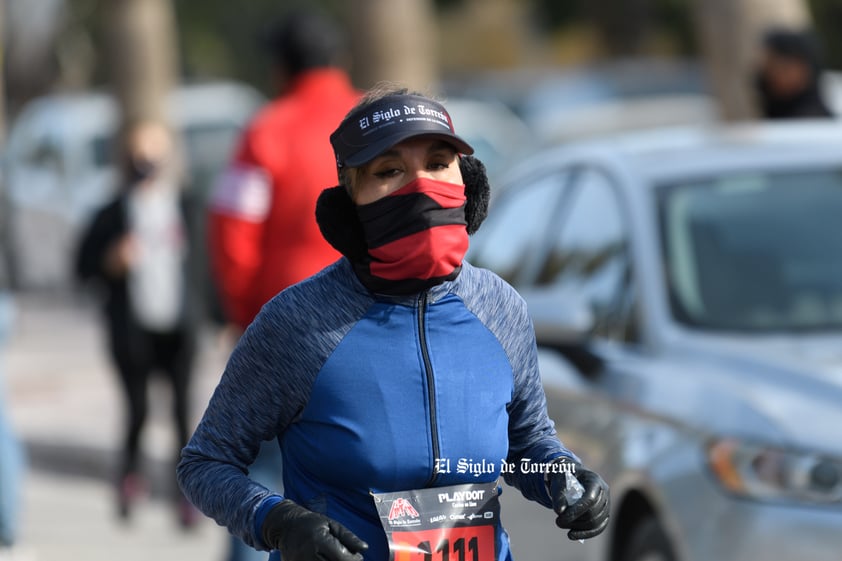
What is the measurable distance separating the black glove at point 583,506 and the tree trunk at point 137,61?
13.1 m

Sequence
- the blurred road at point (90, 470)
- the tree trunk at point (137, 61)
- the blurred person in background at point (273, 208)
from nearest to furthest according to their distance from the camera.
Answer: the blurred person in background at point (273, 208) → the blurred road at point (90, 470) → the tree trunk at point (137, 61)

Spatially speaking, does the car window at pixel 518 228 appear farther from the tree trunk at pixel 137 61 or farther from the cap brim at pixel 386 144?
the tree trunk at pixel 137 61

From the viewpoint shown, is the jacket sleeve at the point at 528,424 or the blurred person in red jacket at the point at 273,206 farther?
the blurred person in red jacket at the point at 273,206

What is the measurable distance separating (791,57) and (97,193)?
42.6 feet

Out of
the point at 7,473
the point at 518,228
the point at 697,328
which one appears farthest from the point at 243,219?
the point at 7,473

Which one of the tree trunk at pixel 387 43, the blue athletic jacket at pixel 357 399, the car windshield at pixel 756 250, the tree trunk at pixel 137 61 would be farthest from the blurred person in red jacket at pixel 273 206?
the tree trunk at pixel 137 61

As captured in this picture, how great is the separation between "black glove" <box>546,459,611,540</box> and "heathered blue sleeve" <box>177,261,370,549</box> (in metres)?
0.42

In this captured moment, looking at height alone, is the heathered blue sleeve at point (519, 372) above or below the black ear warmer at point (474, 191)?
below

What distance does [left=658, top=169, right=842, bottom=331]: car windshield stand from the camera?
16.9ft

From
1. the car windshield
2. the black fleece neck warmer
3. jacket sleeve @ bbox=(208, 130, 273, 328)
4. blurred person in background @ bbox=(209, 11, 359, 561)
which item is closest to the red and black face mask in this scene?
the black fleece neck warmer

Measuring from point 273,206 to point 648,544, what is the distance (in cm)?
165

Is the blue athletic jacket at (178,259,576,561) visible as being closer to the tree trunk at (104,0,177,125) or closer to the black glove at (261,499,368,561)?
the black glove at (261,499,368,561)

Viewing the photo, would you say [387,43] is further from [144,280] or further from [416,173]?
[416,173]

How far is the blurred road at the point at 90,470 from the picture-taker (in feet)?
25.7
